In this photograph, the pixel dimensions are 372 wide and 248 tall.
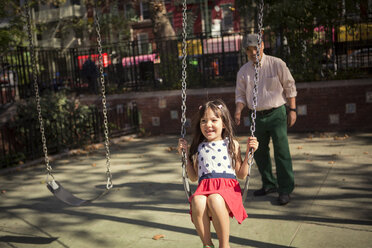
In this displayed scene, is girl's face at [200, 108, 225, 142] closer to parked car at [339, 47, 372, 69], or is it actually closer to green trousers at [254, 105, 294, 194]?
green trousers at [254, 105, 294, 194]

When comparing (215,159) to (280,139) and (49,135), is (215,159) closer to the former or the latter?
(280,139)

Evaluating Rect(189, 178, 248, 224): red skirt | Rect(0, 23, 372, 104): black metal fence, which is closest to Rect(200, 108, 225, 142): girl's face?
Rect(189, 178, 248, 224): red skirt

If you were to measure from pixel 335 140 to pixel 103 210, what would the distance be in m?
5.79

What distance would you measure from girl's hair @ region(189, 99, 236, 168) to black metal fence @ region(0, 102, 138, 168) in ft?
21.3

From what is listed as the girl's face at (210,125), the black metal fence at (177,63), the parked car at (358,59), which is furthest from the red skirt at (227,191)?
the parked car at (358,59)

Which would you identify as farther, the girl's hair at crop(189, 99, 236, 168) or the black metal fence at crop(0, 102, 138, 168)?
the black metal fence at crop(0, 102, 138, 168)

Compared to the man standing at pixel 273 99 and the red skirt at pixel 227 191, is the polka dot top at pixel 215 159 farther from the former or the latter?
the man standing at pixel 273 99

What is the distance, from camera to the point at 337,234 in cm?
373

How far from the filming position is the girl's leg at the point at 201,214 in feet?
9.38

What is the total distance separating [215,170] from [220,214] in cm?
36

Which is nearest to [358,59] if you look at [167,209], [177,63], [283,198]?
[177,63]

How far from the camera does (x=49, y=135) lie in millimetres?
9734

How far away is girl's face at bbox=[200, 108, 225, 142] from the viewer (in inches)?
121

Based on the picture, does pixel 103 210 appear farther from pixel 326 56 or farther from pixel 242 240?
pixel 326 56
